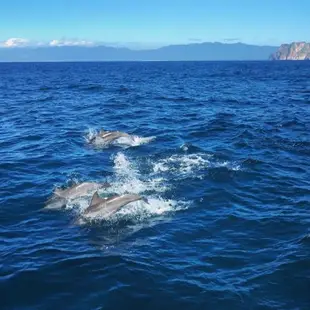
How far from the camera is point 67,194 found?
2134 centimetres

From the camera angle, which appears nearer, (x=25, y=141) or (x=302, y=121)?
(x=25, y=141)

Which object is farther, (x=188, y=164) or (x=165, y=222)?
(x=188, y=164)

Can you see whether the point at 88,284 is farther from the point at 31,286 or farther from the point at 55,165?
the point at 55,165

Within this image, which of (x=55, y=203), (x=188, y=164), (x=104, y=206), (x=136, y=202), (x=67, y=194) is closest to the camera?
(x=104, y=206)

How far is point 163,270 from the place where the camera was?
14.9 metres

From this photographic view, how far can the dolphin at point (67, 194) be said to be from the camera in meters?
20.8

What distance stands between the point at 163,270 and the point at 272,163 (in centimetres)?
1429

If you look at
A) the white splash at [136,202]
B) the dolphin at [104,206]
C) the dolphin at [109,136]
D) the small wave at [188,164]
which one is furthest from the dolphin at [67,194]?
the dolphin at [109,136]

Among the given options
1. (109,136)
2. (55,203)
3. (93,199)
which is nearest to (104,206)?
(93,199)

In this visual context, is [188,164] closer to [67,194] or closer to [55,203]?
[67,194]

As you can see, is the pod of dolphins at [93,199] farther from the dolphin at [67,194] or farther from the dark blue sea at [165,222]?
the dark blue sea at [165,222]

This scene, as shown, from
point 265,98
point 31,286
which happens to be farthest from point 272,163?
point 265,98

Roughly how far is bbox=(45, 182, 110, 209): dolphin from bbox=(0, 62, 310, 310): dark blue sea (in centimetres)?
41

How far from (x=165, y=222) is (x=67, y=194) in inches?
207
